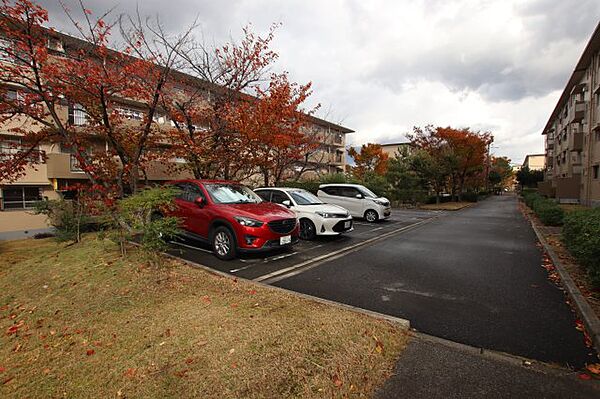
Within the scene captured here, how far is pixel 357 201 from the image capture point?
41.3 ft

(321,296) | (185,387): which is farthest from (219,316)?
(321,296)

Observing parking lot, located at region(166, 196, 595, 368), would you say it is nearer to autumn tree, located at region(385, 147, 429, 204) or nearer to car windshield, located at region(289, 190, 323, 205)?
car windshield, located at region(289, 190, 323, 205)

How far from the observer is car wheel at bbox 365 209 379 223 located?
12.4m

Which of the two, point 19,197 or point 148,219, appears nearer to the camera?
point 148,219

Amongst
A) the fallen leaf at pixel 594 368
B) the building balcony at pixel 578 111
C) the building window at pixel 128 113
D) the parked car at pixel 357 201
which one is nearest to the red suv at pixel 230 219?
the building window at pixel 128 113

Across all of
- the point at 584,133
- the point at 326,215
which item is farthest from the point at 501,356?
the point at 584,133

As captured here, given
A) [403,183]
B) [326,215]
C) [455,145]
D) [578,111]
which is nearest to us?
[326,215]

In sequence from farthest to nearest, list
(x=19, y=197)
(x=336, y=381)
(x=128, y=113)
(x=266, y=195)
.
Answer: (x=128, y=113)
(x=19, y=197)
(x=266, y=195)
(x=336, y=381)

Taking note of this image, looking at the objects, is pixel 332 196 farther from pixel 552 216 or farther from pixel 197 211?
pixel 552 216

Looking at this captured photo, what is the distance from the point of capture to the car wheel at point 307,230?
805cm

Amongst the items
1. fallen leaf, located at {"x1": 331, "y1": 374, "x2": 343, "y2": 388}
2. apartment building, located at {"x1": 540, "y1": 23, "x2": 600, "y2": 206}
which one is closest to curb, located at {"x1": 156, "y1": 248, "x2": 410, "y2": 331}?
fallen leaf, located at {"x1": 331, "y1": 374, "x2": 343, "y2": 388}

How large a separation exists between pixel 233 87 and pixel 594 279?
10840mm

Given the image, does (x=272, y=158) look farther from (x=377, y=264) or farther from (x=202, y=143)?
(x=377, y=264)

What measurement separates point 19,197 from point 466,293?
2290cm
